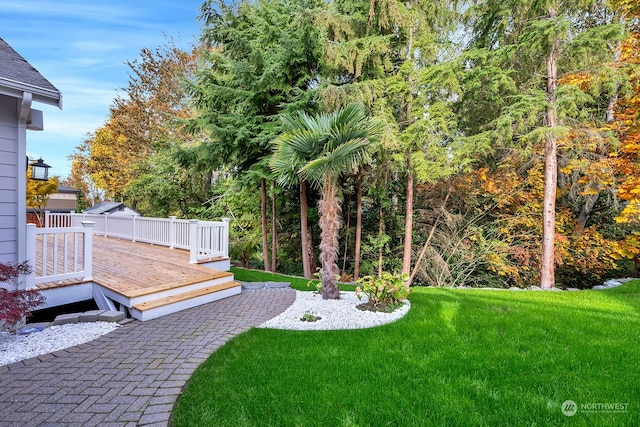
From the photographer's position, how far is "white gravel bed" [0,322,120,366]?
3.15 meters

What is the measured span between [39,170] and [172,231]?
333 cm

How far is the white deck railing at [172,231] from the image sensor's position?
677 centimetres

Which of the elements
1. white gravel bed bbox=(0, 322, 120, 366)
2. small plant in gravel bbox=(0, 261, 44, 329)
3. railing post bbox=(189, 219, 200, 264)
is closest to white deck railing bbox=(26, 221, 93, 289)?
small plant in gravel bbox=(0, 261, 44, 329)

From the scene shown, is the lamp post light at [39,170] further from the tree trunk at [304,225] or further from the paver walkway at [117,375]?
the tree trunk at [304,225]

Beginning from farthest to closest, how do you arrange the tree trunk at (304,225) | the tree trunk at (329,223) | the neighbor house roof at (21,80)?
the tree trunk at (304,225), the tree trunk at (329,223), the neighbor house roof at (21,80)

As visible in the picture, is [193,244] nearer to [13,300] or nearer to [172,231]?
[172,231]

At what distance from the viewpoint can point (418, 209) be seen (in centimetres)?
925

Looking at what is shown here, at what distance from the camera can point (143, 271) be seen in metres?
5.61

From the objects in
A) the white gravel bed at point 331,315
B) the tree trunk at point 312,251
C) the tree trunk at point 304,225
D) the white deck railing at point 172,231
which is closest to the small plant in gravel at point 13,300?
the white gravel bed at point 331,315

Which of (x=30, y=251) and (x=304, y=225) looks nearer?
(x=30, y=251)

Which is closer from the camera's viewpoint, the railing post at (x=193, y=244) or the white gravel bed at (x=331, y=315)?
the white gravel bed at (x=331, y=315)

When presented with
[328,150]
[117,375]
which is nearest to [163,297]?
[117,375]

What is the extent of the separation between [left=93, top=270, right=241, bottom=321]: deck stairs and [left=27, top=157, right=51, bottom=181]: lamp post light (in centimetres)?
462

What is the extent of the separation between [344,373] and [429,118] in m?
6.00
